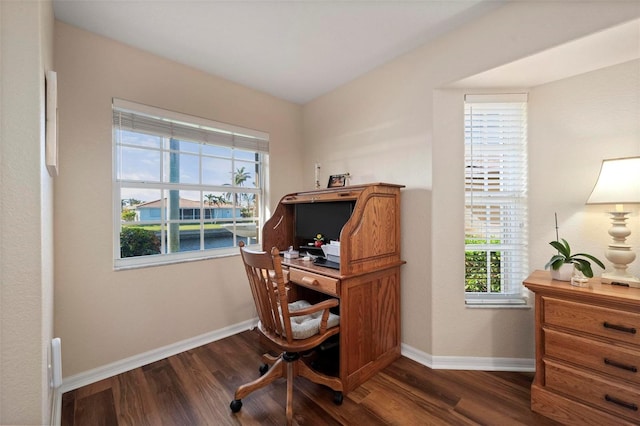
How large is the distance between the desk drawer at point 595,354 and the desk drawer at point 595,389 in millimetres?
53

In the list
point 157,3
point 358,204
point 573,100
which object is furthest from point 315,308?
point 573,100

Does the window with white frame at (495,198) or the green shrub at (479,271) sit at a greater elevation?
the window with white frame at (495,198)

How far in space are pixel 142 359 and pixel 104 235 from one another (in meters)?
1.06

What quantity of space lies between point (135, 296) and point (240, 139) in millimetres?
1747

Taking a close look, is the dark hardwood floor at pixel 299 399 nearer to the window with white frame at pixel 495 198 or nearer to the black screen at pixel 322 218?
A: the window with white frame at pixel 495 198

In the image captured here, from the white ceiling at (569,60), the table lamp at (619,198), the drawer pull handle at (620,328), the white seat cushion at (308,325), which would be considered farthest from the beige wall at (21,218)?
the table lamp at (619,198)

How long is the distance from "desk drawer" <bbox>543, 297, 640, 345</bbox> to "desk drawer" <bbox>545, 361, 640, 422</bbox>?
0.82 ft

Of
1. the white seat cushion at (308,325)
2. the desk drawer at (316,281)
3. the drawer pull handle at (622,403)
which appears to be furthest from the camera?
the desk drawer at (316,281)

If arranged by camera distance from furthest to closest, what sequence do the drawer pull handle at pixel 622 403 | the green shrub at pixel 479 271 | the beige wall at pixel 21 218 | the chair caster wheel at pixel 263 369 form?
the green shrub at pixel 479 271 < the chair caster wheel at pixel 263 369 < the drawer pull handle at pixel 622 403 < the beige wall at pixel 21 218

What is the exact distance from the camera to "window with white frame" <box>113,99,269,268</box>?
215cm

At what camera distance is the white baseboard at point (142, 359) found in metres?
1.85

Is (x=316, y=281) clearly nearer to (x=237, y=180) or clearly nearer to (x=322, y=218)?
(x=322, y=218)

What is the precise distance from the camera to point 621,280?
1.55m

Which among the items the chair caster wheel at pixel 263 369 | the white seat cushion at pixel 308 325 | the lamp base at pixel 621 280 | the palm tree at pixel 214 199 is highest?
the palm tree at pixel 214 199
